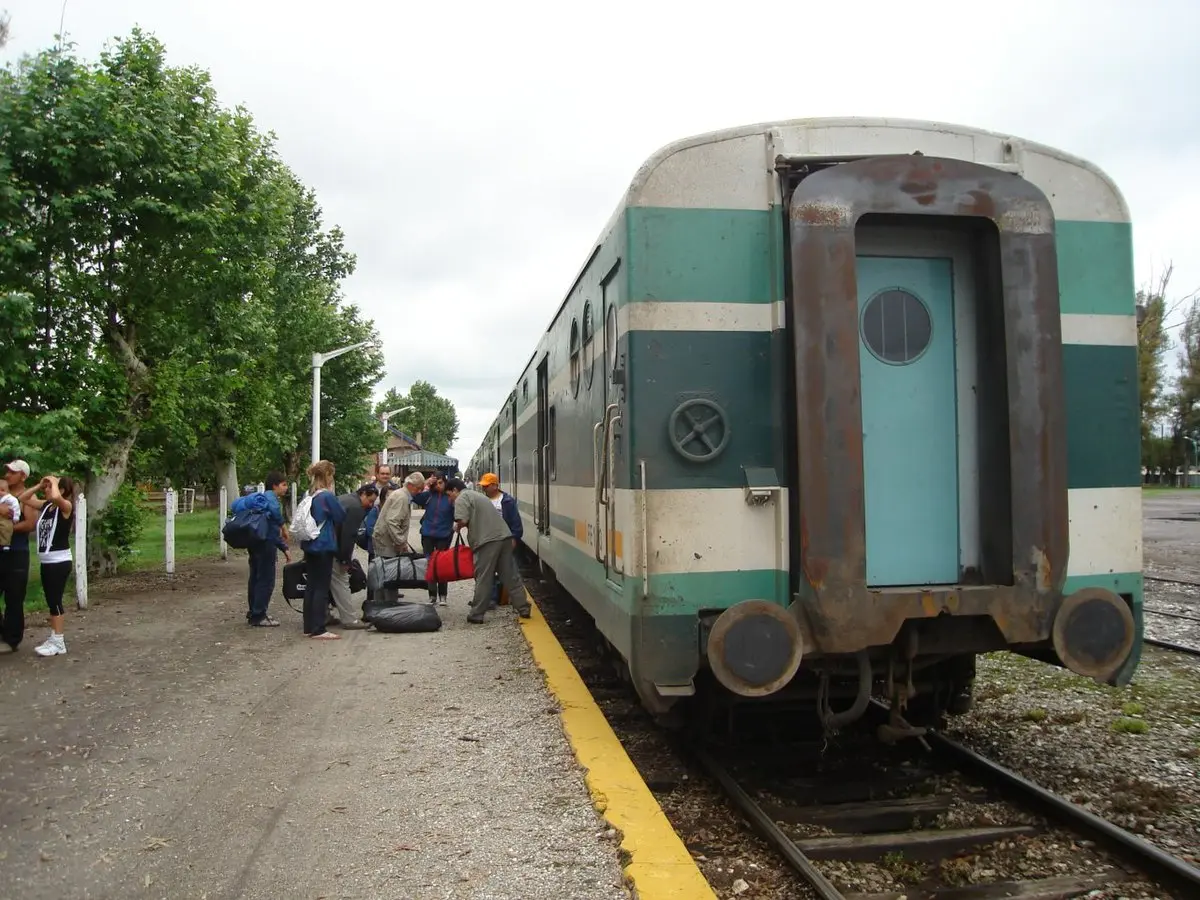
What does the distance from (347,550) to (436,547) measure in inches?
92.9

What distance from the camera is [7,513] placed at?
8203 millimetres

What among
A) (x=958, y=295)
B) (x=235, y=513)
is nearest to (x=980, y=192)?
(x=958, y=295)

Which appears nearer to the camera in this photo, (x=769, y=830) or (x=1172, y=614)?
(x=769, y=830)

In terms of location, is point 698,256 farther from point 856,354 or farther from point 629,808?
point 629,808

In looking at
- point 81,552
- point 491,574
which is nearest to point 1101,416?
point 491,574

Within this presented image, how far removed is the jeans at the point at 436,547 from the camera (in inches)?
452

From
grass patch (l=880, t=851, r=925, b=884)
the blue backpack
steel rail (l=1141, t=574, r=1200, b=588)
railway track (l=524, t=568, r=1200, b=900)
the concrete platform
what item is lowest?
grass patch (l=880, t=851, r=925, b=884)

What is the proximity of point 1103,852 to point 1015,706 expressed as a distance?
250 cm

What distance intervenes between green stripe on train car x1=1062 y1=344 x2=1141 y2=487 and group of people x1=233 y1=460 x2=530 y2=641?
6472 millimetres

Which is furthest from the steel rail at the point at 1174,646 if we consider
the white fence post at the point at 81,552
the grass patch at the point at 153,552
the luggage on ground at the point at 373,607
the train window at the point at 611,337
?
the white fence post at the point at 81,552

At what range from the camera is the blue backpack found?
32.9 feet

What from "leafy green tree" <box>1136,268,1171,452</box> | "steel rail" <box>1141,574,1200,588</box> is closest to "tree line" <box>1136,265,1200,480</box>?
"leafy green tree" <box>1136,268,1171,452</box>

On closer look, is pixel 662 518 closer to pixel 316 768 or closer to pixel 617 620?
pixel 617 620

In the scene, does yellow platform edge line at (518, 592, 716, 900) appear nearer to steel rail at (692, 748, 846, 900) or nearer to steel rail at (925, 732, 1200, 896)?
steel rail at (692, 748, 846, 900)
